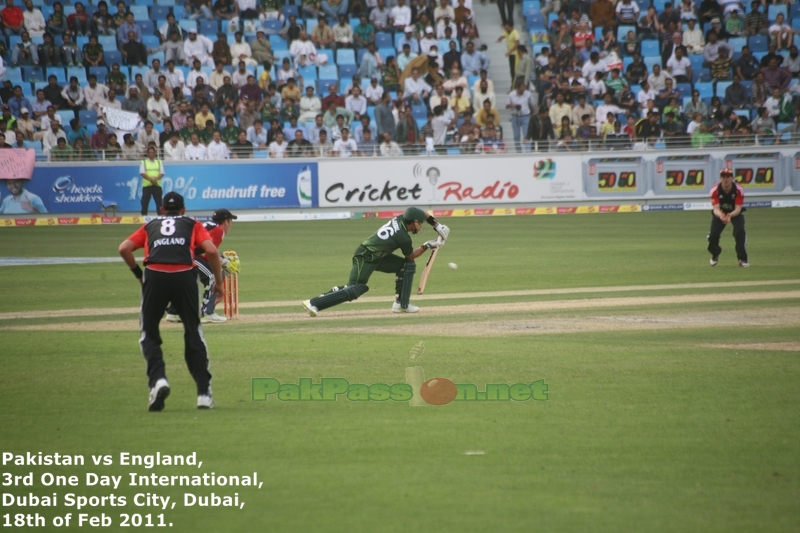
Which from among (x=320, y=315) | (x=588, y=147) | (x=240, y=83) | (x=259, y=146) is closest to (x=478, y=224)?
(x=588, y=147)

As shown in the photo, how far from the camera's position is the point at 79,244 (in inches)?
940

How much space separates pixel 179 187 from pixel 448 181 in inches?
315

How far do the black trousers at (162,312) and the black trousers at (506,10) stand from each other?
1139 inches

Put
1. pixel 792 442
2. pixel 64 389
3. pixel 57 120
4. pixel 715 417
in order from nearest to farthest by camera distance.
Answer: pixel 792 442 → pixel 715 417 → pixel 64 389 → pixel 57 120

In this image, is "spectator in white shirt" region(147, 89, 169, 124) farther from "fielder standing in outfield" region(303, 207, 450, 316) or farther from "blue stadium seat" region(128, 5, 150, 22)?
"fielder standing in outfield" region(303, 207, 450, 316)

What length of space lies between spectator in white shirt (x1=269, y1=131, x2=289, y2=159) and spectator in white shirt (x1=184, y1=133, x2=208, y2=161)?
195 cm

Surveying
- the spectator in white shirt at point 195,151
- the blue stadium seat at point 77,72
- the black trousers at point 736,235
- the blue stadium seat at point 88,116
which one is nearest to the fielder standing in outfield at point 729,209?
the black trousers at point 736,235

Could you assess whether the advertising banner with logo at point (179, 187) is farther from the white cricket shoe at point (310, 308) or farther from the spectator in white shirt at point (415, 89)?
the white cricket shoe at point (310, 308)

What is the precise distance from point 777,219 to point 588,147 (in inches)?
239

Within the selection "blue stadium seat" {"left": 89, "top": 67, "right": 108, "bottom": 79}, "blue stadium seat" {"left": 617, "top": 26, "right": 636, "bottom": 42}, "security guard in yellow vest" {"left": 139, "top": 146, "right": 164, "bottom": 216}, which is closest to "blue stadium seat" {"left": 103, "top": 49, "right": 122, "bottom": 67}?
"blue stadium seat" {"left": 89, "top": 67, "right": 108, "bottom": 79}

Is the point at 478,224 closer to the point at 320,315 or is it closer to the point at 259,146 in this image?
the point at 259,146

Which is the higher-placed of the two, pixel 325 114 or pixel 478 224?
pixel 325 114

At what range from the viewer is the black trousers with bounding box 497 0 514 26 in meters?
35.0

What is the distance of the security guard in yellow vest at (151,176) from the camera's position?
2656cm
